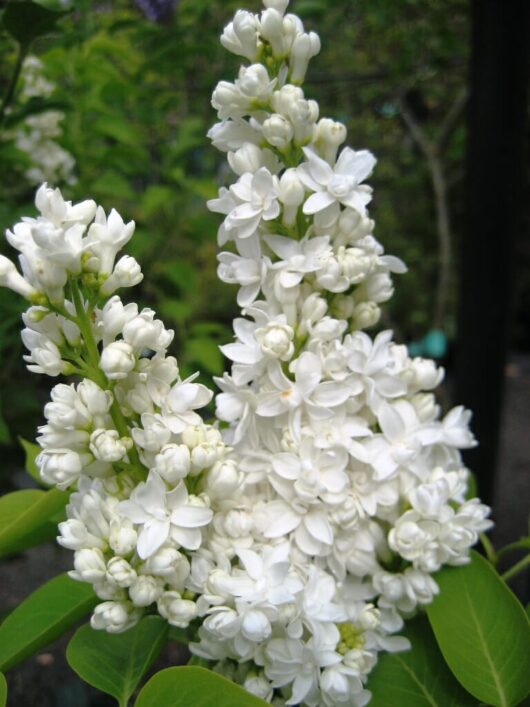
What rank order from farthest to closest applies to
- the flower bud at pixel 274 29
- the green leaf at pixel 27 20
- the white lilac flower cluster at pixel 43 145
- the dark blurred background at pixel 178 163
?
the white lilac flower cluster at pixel 43 145, the dark blurred background at pixel 178 163, the green leaf at pixel 27 20, the flower bud at pixel 274 29

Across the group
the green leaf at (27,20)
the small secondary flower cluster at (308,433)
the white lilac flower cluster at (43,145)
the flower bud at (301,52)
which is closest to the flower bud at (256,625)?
the small secondary flower cluster at (308,433)

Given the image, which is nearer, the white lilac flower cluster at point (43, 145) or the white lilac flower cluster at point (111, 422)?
the white lilac flower cluster at point (111, 422)

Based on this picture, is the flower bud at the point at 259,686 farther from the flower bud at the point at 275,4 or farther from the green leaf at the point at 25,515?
the flower bud at the point at 275,4

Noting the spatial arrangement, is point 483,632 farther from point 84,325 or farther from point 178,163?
point 178,163

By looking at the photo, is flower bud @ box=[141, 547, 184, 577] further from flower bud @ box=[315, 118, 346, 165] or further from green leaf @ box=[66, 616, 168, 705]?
flower bud @ box=[315, 118, 346, 165]

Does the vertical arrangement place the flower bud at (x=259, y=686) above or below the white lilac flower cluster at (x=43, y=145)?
below

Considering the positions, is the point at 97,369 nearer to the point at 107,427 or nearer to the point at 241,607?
the point at 107,427

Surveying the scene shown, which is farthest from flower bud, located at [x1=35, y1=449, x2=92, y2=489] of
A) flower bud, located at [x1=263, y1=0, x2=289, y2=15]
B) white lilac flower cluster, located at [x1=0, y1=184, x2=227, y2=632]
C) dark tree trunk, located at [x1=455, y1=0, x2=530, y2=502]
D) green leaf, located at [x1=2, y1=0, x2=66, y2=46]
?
dark tree trunk, located at [x1=455, y1=0, x2=530, y2=502]
